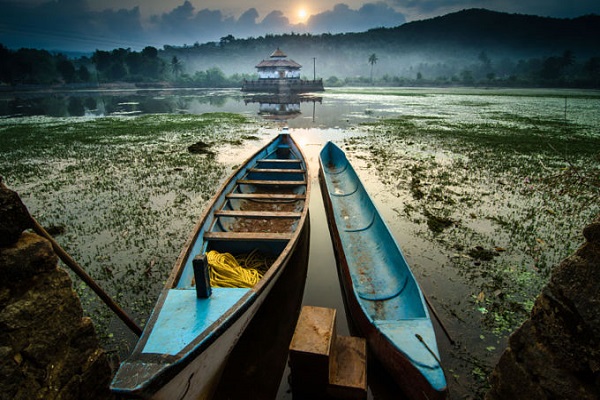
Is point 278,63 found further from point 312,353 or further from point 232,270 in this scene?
point 312,353

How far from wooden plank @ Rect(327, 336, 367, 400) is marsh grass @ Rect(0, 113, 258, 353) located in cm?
300

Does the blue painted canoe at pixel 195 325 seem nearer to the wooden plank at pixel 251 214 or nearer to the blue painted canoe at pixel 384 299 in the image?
the wooden plank at pixel 251 214

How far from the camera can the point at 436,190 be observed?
9.43 meters

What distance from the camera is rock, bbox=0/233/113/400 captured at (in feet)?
7.03

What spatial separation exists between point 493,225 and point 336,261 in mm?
4083

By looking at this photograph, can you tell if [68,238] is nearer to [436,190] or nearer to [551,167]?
[436,190]

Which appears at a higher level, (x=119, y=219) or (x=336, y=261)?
(x=119, y=219)

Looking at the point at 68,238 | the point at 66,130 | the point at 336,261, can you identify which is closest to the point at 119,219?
the point at 68,238

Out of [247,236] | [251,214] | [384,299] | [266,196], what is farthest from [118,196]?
[384,299]

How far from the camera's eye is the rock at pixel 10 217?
219 centimetres

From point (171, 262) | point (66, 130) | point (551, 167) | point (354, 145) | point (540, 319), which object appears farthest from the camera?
point (66, 130)

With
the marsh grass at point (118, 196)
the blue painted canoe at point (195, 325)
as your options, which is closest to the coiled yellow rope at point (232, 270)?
the blue painted canoe at point (195, 325)

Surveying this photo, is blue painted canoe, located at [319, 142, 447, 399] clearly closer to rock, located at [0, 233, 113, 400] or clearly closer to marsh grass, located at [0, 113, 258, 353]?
rock, located at [0, 233, 113, 400]

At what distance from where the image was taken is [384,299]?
459 centimetres
